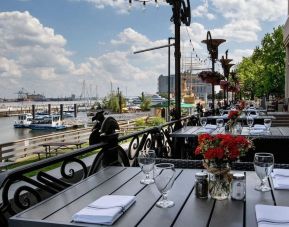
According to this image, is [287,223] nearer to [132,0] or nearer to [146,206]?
[146,206]

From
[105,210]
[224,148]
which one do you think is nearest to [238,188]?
[224,148]

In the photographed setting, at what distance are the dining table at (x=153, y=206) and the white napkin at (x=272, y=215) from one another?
0.12 ft

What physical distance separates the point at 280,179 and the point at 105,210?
126cm

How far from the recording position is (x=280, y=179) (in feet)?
8.20

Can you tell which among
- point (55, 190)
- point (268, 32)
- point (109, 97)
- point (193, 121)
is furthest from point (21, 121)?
point (55, 190)

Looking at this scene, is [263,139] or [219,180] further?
[263,139]

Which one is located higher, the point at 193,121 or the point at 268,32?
the point at 268,32

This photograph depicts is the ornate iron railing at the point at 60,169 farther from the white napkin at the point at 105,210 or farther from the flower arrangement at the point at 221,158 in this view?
the flower arrangement at the point at 221,158

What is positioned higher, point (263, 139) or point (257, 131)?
point (257, 131)

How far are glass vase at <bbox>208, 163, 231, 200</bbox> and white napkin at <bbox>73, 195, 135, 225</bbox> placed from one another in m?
0.47

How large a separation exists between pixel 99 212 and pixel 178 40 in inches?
235

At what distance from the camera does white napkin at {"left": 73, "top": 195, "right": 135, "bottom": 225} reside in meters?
Answer: 1.83

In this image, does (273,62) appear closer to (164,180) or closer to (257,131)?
(257,131)

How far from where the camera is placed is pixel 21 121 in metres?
68.1
